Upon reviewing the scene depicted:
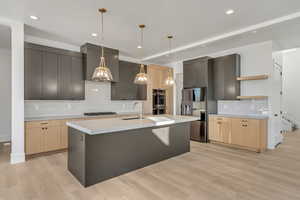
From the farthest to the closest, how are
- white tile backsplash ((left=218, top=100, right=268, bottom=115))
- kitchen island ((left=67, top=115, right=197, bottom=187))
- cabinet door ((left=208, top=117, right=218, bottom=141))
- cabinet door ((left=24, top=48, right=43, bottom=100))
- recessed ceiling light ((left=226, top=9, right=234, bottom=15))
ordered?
cabinet door ((left=208, top=117, right=218, bottom=141)), white tile backsplash ((left=218, top=100, right=268, bottom=115)), cabinet door ((left=24, top=48, right=43, bottom=100)), recessed ceiling light ((left=226, top=9, right=234, bottom=15)), kitchen island ((left=67, top=115, right=197, bottom=187))

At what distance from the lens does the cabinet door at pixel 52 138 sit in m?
3.66

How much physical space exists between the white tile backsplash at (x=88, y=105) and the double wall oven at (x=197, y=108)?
1.83 m

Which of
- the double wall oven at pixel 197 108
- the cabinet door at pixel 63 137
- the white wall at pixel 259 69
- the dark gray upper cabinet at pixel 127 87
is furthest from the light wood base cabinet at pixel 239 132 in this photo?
the cabinet door at pixel 63 137

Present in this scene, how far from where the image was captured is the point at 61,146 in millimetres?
3861

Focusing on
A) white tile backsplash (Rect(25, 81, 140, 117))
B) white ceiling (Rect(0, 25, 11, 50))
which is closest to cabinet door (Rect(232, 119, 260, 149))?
white tile backsplash (Rect(25, 81, 140, 117))

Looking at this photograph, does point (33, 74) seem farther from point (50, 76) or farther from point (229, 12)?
point (229, 12)

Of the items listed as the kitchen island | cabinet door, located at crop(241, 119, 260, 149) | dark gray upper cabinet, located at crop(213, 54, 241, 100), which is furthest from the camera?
dark gray upper cabinet, located at crop(213, 54, 241, 100)

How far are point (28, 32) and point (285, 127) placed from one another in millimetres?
9296

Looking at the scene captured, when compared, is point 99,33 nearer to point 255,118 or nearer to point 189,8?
point 189,8

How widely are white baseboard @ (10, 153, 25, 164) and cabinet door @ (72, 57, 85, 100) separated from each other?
1.69m

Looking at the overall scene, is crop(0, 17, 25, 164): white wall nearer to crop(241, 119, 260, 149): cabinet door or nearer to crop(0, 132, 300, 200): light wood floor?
crop(0, 132, 300, 200): light wood floor

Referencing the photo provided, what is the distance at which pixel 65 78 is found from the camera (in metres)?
4.16

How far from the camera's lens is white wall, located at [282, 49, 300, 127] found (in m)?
6.91

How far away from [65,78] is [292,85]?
8964mm
